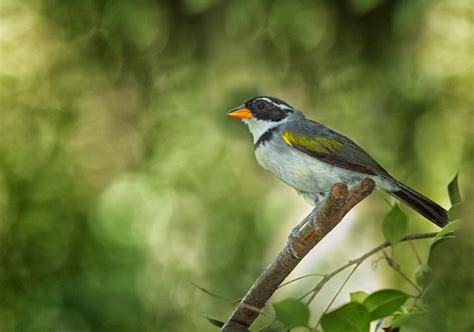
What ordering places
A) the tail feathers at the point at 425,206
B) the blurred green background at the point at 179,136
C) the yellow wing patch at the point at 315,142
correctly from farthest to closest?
the blurred green background at the point at 179,136
the yellow wing patch at the point at 315,142
the tail feathers at the point at 425,206

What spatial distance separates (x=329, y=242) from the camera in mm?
4508

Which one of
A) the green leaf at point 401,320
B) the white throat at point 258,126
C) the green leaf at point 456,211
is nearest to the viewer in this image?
the green leaf at point 401,320

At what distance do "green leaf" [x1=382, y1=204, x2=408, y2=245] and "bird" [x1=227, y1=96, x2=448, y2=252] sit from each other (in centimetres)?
54

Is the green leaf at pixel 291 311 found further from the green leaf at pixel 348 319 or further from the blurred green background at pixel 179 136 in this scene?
the blurred green background at pixel 179 136

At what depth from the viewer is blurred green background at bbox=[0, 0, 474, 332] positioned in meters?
4.79

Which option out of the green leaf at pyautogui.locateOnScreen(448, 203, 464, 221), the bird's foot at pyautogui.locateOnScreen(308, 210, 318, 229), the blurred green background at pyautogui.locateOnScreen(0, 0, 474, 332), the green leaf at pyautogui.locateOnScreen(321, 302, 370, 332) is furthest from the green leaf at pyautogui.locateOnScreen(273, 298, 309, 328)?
the blurred green background at pyautogui.locateOnScreen(0, 0, 474, 332)

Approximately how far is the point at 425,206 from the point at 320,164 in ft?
1.49

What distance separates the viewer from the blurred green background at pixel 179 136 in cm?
479

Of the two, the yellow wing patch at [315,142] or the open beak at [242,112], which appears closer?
the yellow wing patch at [315,142]

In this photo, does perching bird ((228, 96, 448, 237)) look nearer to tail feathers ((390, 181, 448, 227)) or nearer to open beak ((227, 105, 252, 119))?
tail feathers ((390, 181, 448, 227))

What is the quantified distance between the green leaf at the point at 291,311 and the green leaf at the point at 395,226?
635 millimetres

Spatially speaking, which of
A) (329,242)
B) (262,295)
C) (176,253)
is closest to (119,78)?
(176,253)

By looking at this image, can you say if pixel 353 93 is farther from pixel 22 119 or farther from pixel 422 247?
pixel 22 119

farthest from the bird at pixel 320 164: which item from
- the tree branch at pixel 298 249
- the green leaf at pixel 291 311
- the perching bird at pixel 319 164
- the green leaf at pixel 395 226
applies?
the green leaf at pixel 291 311
